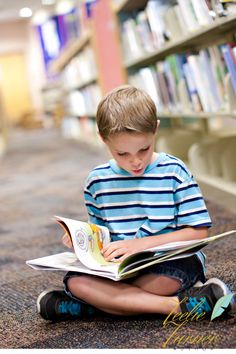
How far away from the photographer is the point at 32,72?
16000 millimetres

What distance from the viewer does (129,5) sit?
3.54 metres

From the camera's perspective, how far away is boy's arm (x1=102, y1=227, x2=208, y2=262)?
130 cm

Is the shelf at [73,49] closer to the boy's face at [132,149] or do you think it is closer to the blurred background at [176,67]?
the blurred background at [176,67]

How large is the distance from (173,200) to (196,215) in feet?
0.22

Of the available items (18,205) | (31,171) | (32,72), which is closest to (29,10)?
(18,205)

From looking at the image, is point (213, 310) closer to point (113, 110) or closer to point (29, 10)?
point (113, 110)

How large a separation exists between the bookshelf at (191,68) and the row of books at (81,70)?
2.04 m

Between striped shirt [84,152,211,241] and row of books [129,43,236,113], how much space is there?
38.2 inches

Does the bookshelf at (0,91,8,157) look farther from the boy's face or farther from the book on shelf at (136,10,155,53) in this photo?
the boy's face

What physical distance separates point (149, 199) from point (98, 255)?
0.17 meters

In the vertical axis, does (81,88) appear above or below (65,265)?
above

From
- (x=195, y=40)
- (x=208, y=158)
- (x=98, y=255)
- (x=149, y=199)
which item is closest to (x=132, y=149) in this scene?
(x=149, y=199)

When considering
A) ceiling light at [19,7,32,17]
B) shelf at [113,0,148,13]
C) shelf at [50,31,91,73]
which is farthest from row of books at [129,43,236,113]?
shelf at [50,31,91,73]

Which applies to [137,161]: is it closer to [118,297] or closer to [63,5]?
[118,297]
